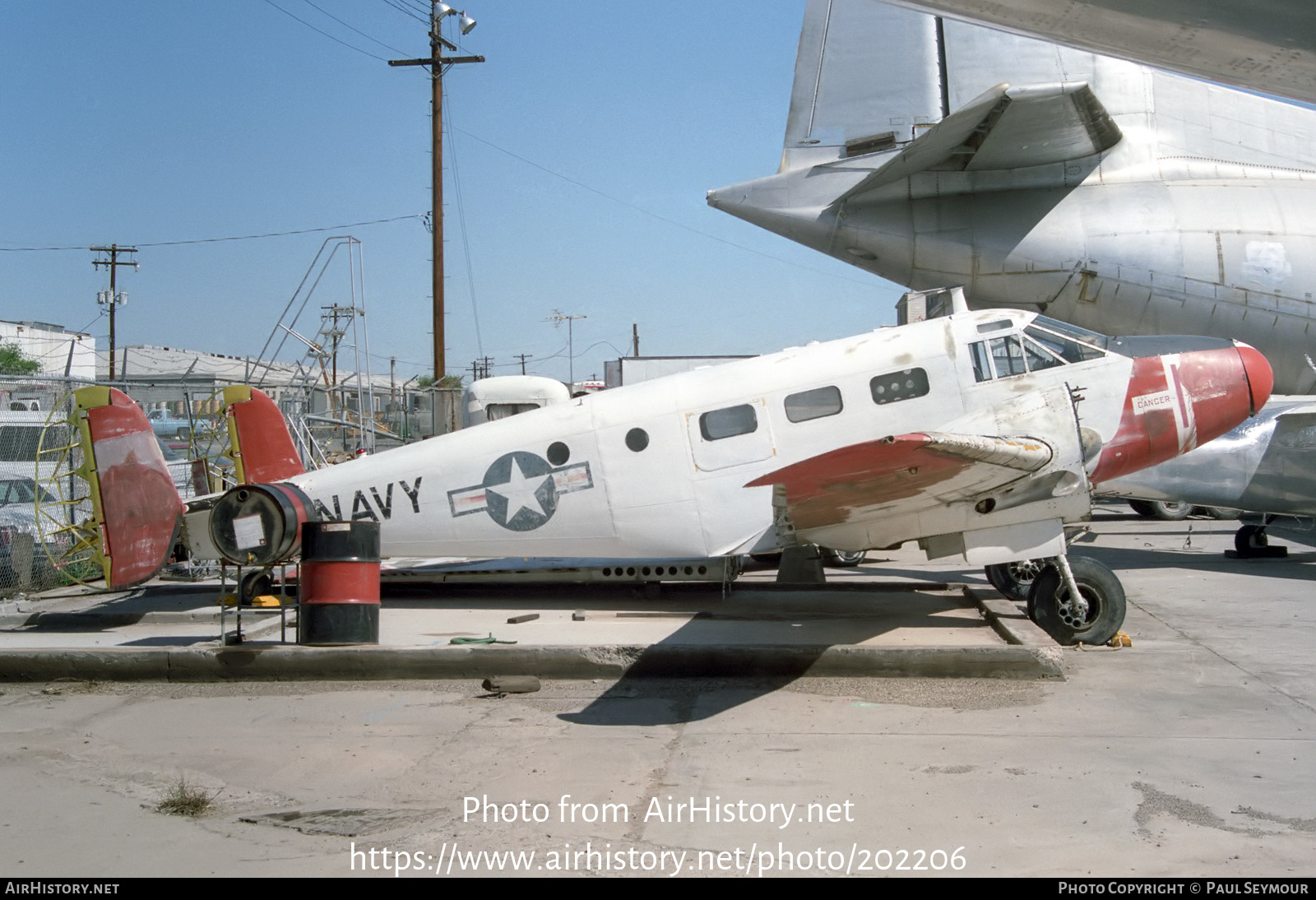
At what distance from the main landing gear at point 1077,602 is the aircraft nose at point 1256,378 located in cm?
235

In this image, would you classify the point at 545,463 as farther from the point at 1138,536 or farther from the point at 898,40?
the point at 1138,536

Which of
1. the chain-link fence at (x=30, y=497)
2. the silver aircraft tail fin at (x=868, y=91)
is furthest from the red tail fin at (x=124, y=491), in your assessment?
the silver aircraft tail fin at (x=868, y=91)

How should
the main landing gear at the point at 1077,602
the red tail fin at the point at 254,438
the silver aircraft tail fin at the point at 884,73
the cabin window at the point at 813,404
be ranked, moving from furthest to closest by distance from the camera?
1. the silver aircraft tail fin at the point at 884,73
2. the red tail fin at the point at 254,438
3. the cabin window at the point at 813,404
4. the main landing gear at the point at 1077,602

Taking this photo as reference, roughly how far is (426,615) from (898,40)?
13.4 metres

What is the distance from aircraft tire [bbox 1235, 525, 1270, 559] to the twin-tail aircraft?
7197 millimetres

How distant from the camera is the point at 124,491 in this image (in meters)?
10.7

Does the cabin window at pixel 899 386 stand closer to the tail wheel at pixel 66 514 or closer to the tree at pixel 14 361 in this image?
the tail wheel at pixel 66 514

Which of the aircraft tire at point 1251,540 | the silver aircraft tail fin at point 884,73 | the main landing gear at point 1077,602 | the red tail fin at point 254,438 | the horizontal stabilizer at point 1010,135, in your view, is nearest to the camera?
the main landing gear at point 1077,602

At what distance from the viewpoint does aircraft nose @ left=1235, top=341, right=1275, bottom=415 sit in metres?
10.1

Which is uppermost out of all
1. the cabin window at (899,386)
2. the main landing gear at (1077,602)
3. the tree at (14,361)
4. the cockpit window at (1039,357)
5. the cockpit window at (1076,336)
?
the tree at (14,361)

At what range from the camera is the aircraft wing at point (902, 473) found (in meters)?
7.59

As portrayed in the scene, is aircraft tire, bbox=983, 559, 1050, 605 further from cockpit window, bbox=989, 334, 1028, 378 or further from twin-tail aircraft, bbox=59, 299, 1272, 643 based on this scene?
cockpit window, bbox=989, 334, 1028, 378

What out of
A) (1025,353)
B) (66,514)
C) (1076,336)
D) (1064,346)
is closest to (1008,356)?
(1025,353)

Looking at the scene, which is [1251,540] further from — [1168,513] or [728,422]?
[728,422]
